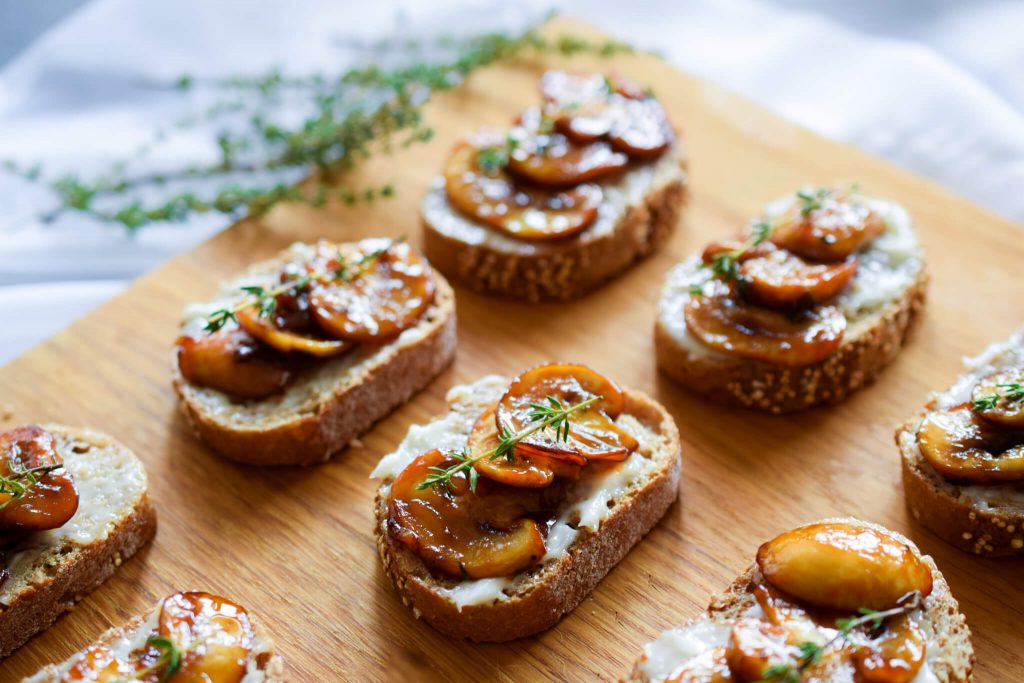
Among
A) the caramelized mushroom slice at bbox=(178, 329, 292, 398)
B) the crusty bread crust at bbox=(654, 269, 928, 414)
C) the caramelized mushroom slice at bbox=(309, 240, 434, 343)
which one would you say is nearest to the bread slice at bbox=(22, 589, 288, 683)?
the caramelized mushroom slice at bbox=(178, 329, 292, 398)

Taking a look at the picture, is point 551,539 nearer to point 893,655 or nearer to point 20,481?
point 893,655

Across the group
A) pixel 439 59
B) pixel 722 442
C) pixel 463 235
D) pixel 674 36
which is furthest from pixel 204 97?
pixel 722 442

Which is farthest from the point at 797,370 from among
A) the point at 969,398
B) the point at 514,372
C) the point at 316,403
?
the point at 316,403

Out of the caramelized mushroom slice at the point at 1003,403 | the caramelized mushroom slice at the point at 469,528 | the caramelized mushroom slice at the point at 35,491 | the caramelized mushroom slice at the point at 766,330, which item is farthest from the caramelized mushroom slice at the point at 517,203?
the caramelized mushroom slice at the point at 35,491

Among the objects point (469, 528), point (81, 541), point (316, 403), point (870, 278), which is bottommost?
point (81, 541)

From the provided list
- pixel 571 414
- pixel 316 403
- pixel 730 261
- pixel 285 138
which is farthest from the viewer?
pixel 285 138

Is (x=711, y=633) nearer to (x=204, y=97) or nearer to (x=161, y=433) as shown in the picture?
(x=161, y=433)

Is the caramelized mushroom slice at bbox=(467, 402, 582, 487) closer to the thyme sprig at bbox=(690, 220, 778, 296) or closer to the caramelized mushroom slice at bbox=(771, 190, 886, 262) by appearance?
the thyme sprig at bbox=(690, 220, 778, 296)
